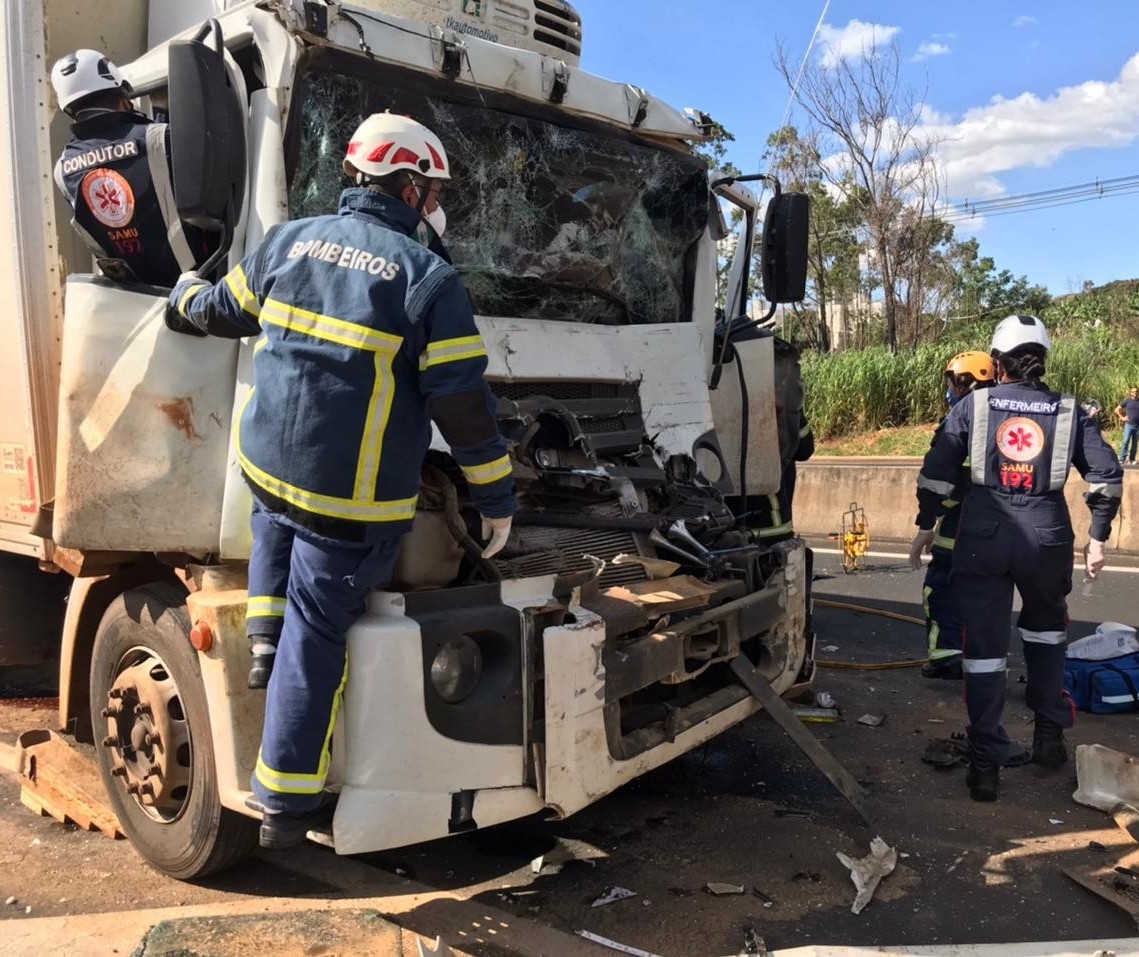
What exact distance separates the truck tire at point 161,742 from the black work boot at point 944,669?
12.0ft

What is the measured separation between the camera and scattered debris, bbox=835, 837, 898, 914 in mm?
2920

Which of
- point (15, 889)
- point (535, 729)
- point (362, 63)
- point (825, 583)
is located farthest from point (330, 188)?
point (825, 583)

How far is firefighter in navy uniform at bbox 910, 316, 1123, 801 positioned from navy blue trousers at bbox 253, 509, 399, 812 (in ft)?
8.14

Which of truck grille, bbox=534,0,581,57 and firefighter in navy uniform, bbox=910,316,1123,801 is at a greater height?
truck grille, bbox=534,0,581,57

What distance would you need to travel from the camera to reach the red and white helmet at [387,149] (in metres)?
2.57

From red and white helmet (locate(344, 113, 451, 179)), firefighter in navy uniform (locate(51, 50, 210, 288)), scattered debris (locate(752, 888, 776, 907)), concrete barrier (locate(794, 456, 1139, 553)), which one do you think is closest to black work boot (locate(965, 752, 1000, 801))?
scattered debris (locate(752, 888, 776, 907))

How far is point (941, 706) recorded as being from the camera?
4762mm

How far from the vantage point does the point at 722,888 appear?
9.85ft

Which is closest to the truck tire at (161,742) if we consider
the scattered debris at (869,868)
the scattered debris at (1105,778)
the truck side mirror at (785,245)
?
the scattered debris at (869,868)

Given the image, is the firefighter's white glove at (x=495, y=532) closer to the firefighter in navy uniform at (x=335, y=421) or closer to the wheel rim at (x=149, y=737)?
the firefighter in navy uniform at (x=335, y=421)

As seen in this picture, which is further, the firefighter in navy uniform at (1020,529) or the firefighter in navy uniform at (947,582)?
the firefighter in navy uniform at (947,582)

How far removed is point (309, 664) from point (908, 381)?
14.9 m

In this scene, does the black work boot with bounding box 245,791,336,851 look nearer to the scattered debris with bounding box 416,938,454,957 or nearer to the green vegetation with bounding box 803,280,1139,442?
the scattered debris with bounding box 416,938,454,957

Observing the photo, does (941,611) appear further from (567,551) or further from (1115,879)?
(567,551)
